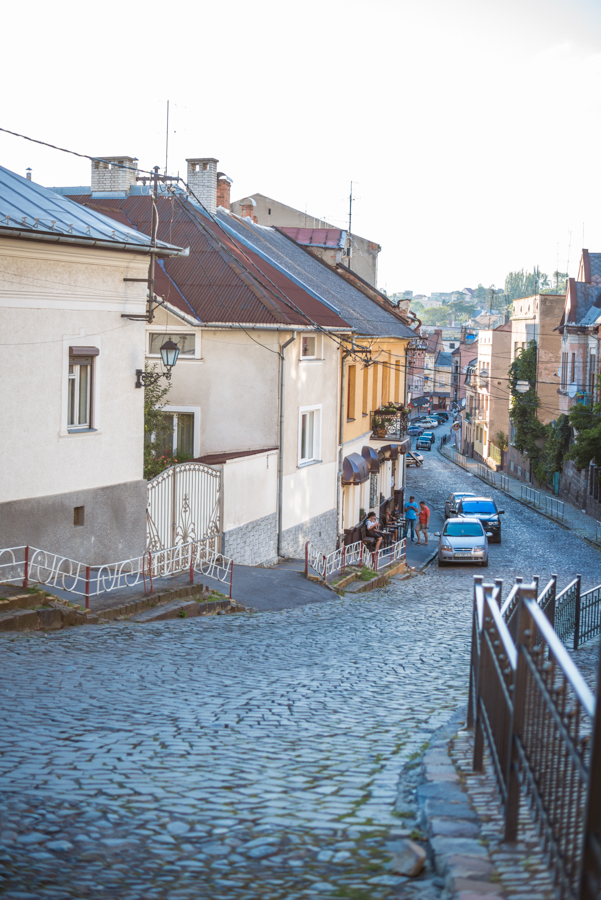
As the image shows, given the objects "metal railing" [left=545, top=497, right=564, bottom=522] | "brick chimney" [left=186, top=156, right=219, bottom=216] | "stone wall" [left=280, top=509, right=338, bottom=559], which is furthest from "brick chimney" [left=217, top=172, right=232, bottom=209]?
"metal railing" [left=545, top=497, right=564, bottom=522]

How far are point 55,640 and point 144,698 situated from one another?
10.4ft

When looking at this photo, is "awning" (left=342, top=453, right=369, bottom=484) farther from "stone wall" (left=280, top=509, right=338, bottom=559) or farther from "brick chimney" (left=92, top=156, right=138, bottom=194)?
"brick chimney" (left=92, top=156, right=138, bottom=194)

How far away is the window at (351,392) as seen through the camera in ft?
94.3

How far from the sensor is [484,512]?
115ft

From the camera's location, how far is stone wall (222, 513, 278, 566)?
63.9 ft

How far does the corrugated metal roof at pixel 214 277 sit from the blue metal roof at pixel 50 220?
230 inches

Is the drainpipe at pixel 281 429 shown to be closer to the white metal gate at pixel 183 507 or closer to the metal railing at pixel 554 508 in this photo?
the white metal gate at pixel 183 507

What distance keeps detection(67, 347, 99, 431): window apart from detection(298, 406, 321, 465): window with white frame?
9105 mm

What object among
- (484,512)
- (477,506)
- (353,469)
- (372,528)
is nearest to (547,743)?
(353,469)

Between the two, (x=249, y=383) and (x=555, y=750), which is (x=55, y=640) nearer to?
(x=555, y=750)

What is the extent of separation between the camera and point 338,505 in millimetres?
27109

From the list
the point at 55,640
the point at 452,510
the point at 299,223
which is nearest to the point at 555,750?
the point at 55,640

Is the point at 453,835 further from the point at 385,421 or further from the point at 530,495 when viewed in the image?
the point at 530,495

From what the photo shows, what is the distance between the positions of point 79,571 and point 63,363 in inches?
132
